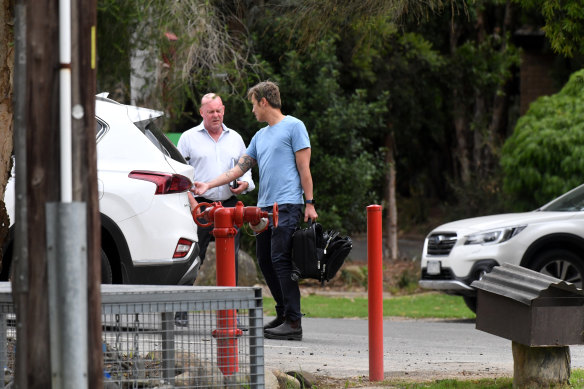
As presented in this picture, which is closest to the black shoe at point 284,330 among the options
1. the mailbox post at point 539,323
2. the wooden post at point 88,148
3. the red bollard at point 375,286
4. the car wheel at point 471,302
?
the red bollard at point 375,286

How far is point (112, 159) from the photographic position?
771 centimetres

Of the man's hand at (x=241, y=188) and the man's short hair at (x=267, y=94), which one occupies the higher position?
the man's short hair at (x=267, y=94)

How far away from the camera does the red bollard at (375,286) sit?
19.5 feet

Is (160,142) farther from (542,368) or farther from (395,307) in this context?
(395,307)

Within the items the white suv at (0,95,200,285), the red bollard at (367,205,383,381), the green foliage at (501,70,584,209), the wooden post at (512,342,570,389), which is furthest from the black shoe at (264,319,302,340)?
the green foliage at (501,70,584,209)

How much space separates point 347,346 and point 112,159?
2385 millimetres

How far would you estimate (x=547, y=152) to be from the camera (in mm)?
14922

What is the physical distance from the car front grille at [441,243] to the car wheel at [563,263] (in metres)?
0.93

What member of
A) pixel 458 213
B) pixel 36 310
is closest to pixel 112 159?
pixel 36 310

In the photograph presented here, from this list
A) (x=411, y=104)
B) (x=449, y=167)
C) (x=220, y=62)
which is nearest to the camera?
(x=220, y=62)

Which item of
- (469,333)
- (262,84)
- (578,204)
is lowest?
(469,333)

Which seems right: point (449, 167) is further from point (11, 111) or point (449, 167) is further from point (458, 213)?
point (11, 111)

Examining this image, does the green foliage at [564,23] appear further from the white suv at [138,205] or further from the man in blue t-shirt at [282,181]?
the white suv at [138,205]

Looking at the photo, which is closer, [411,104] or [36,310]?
[36,310]
